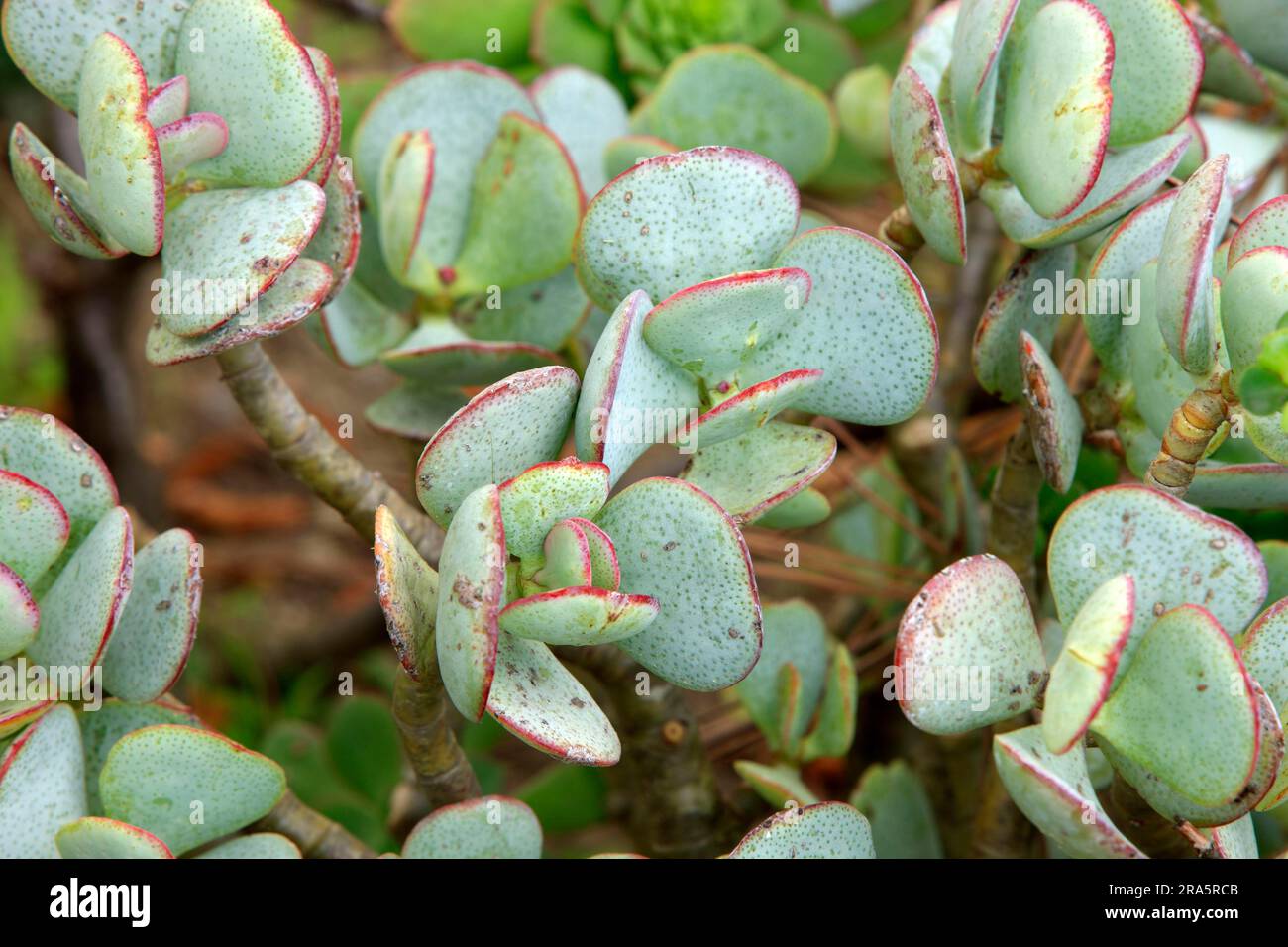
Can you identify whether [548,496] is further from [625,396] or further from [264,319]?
[264,319]

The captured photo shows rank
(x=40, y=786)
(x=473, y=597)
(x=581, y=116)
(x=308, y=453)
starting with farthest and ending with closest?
(x=581, y=116) < (x=308, y=453) < (x=40, y=786) < (x=473, y=597)

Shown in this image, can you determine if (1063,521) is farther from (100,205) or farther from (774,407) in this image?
(100,205)

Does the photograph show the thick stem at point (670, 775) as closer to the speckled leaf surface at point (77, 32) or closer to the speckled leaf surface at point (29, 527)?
the speckled leaf surface at point (29, 527)

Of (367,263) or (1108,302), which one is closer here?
(1108,302)

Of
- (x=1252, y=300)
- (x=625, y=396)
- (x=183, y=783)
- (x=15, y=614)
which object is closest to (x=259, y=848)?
(x=183, y=783)

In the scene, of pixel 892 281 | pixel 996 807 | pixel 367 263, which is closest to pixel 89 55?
pixel 367 263
